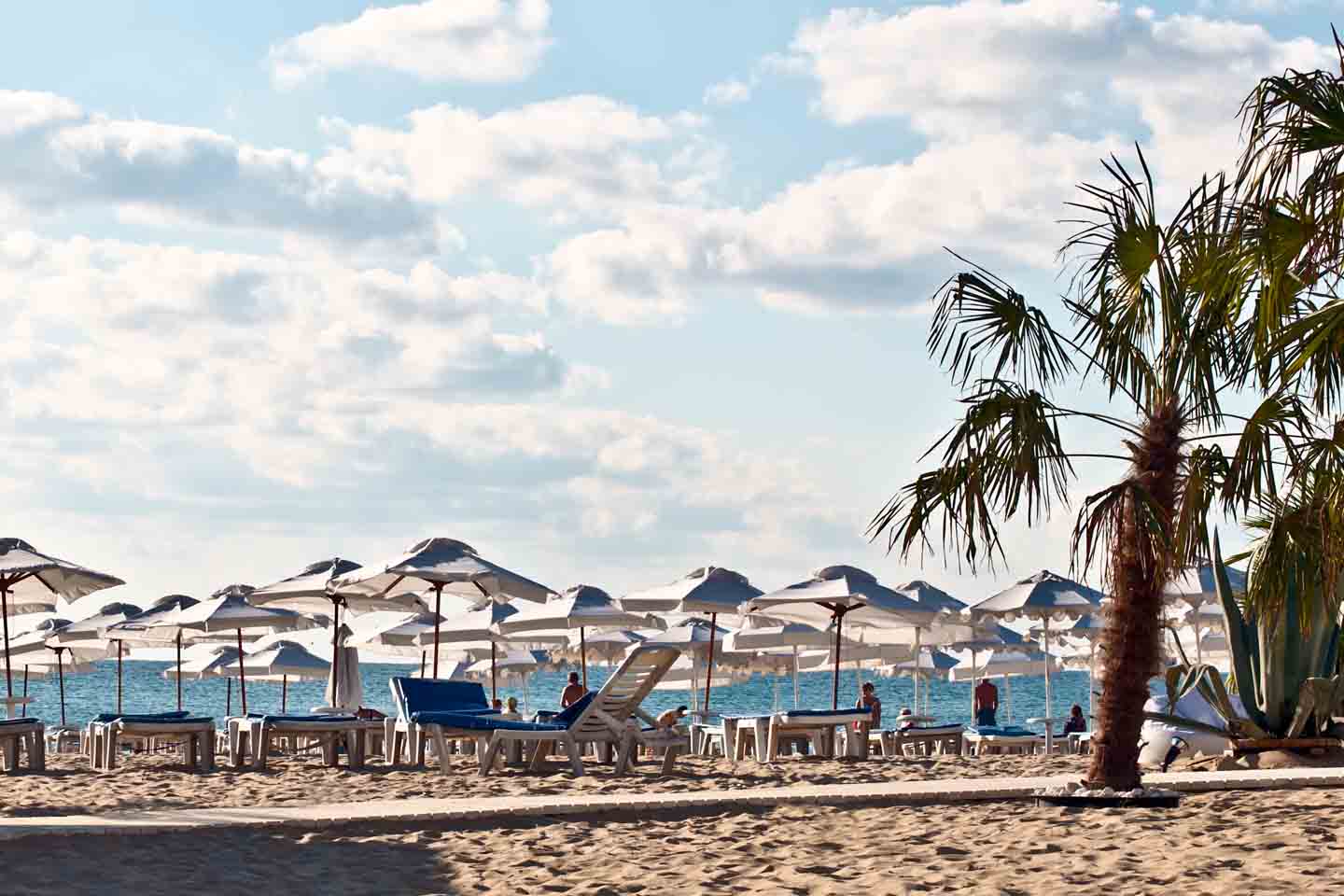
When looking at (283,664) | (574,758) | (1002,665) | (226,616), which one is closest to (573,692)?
(226,616)

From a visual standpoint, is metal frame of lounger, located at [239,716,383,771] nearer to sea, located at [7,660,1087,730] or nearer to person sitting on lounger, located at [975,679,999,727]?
person sitting on lounger, located at [975,679,999,727]

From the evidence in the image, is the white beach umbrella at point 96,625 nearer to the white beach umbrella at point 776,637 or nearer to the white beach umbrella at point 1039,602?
the white beach umbrella at point 776,637

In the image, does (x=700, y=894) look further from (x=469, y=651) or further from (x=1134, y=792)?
(x=469, y=651)

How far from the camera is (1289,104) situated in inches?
322

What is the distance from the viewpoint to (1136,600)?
9.06 m

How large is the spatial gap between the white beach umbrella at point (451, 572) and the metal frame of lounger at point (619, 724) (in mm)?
3317

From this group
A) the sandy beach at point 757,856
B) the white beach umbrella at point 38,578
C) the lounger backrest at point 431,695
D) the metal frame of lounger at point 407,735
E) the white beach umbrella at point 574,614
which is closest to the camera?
the sandy beach at point 757,856

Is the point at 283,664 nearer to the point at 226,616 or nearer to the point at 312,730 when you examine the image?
the point at 226,616

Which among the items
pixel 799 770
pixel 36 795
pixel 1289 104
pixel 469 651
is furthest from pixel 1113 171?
pixel 469 651

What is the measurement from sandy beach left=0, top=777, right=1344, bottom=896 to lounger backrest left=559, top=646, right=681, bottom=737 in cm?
308

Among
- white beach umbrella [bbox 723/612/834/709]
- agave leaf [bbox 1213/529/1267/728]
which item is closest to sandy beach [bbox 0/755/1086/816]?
agave leaf [bbox 1213/529/1267/728]

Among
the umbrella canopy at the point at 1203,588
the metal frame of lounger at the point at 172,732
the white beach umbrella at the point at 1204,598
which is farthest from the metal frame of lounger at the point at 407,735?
the white beach umbrella at the point at 1204,598

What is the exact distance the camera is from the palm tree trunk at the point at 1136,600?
29.2ft

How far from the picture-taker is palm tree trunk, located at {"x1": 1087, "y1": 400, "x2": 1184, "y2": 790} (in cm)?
891
